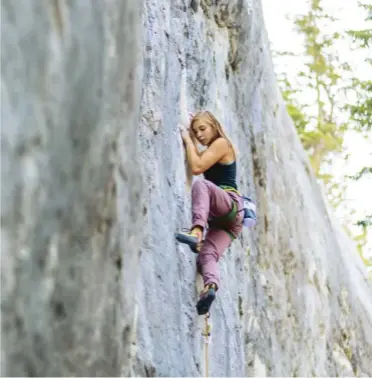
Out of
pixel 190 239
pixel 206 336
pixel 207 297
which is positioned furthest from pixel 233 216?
pixel 206 336

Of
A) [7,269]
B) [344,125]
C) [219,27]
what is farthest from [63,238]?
[344,125]

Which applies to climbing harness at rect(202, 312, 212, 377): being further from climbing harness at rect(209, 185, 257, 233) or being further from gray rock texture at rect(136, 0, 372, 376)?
climbing harness at rect(209, 185, 257, 233)

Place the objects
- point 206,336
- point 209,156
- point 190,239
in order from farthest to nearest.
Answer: point 206,336 < point 209,156 < point 190,239

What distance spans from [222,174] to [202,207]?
0.80 meters

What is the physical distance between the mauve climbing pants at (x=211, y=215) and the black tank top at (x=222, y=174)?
0.17 m

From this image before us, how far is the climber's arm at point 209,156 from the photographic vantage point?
8.08 meters

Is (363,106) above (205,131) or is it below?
above

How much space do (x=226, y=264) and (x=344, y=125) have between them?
19615 millimetres

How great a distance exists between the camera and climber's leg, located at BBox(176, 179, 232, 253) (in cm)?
725

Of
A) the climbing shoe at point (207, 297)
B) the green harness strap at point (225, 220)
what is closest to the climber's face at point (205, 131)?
the green harness strap at point (225, 220)

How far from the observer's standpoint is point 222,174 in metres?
8.27

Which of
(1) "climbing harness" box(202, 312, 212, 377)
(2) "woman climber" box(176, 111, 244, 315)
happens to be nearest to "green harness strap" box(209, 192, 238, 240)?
(2) "woman climber" box(176, 111, 244, 315)

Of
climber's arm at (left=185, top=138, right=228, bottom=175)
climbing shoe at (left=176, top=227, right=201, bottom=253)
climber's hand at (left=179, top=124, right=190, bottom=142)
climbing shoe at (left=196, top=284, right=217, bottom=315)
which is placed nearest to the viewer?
climbing shoe at (left=176, top=227, right=201, bottom=253)

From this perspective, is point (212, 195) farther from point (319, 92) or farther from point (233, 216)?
point (319, 92)
